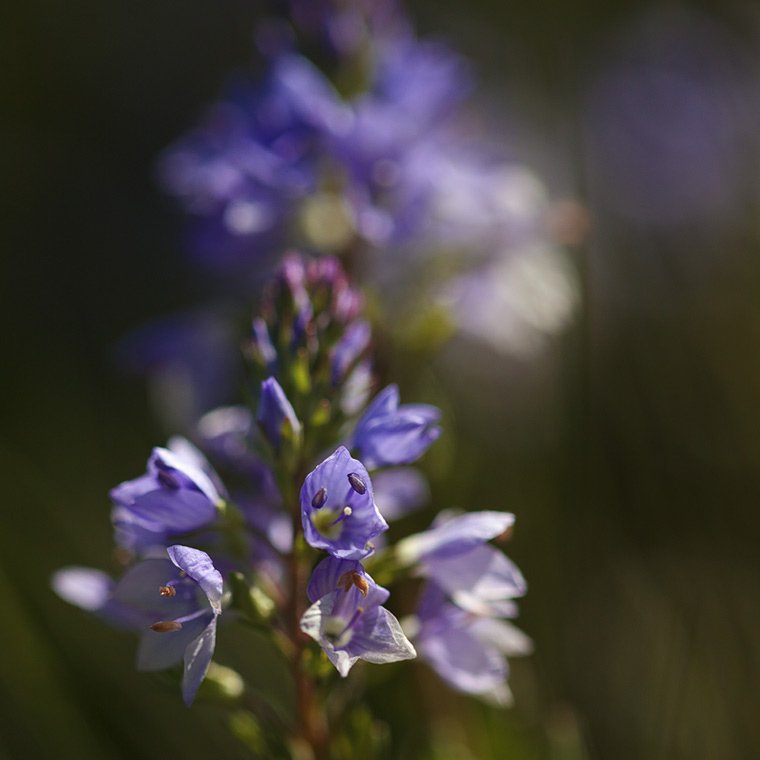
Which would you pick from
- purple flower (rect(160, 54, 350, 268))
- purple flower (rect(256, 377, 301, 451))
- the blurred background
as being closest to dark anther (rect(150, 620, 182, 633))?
purple flower (rect(256, 377, 301, 451))

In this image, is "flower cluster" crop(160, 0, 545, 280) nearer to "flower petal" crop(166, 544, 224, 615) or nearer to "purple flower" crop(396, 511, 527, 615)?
"purple flower" crop(396, 511, 527, 615)

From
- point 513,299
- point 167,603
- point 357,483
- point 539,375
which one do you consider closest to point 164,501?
point 167,603

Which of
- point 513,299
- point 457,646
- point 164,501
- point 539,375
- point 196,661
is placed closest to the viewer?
point 196,661

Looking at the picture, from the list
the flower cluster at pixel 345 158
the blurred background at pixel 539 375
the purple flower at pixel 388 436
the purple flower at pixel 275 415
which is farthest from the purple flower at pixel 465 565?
the flower cluster at pixel 345 158

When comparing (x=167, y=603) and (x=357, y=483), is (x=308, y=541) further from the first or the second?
(x=167, y=603)

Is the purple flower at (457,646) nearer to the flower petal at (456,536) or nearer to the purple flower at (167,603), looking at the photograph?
the flower petal at (456,536)
